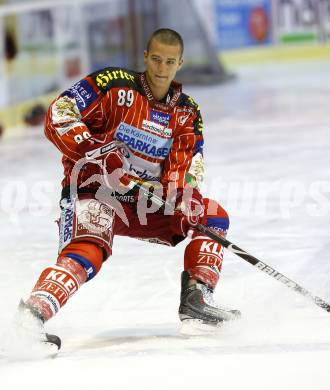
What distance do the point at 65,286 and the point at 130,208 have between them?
54 centimetres

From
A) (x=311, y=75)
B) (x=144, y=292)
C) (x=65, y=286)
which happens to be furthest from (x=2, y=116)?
(x=65, y=286)

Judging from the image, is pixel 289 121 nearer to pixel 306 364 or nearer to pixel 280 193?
pixel 280 193

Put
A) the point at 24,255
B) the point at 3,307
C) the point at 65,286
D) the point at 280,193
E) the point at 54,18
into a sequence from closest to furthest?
the point at 65,286 < the point at 3,307 < the point at 24,255 < the point at 280,193 < the point at 54,18

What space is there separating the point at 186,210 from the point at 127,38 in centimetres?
927

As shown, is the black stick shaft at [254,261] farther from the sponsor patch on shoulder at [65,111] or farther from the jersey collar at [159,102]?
the sponsor patch on shoulder at [65,111]

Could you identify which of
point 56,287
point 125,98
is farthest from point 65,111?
point 56,287

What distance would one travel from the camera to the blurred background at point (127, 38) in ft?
33.3

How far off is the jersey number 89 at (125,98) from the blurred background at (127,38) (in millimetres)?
5982

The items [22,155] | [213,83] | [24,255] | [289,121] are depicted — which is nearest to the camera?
[24,255]

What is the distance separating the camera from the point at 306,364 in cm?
299

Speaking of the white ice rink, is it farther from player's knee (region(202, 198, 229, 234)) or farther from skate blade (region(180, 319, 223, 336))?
player's knee (region(202, 198, 229, 234))

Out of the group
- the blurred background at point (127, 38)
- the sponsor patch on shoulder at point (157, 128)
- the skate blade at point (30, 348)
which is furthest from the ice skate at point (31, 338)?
the blurred background at point (127, 38)

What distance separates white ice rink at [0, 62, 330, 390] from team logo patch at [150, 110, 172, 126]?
0.72 m

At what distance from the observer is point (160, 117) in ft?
12.0
